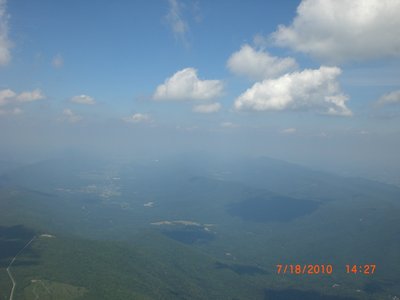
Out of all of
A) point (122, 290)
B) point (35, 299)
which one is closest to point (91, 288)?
point (122, 290)

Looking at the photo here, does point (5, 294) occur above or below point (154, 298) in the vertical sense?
above

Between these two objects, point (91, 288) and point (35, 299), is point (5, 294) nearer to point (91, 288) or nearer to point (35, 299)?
point (35, 299)

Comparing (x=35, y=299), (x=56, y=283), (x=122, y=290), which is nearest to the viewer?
(x=35, y=299)

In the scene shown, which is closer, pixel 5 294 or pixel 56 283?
pixel 5 294

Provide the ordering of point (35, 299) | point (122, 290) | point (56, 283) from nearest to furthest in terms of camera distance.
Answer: point (35, 299)
point (56, 283)
point (122, 290)

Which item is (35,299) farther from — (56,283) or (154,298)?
(154,298)

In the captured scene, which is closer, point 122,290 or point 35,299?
point 35,299

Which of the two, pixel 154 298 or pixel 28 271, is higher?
pixel 28 271

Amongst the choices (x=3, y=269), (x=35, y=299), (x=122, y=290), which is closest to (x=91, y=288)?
(x=122, y=290)
